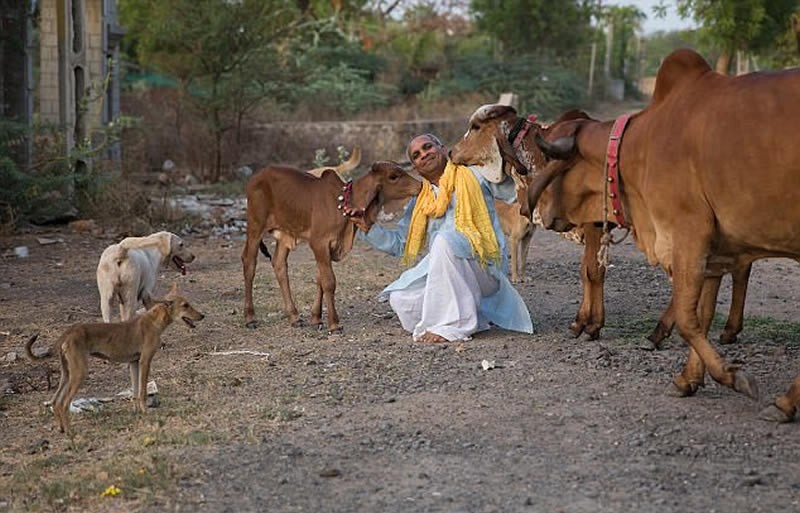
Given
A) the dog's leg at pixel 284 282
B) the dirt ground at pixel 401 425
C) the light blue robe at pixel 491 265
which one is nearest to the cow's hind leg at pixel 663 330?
the dirt ground at pixel 401 425

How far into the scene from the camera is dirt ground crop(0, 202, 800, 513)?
539cm

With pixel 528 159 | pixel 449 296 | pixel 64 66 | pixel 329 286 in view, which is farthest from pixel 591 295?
pixel 64 66

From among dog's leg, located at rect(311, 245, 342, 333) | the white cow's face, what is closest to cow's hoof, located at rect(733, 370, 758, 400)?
the white cow's face

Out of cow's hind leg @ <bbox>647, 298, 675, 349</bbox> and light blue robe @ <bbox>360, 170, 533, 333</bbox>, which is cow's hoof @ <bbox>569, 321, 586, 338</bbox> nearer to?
light blue robe @ <bbox>360, 170, 533, 333</bbox>

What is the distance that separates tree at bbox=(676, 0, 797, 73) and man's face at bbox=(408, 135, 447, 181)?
64.8 ft

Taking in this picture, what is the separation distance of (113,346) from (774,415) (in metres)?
3.44

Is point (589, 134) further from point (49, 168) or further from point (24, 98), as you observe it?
point (24, 98)

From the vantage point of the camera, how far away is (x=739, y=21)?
27.9 meters

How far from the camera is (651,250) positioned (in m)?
6.96

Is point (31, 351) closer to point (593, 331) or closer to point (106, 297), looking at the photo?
point (106, 297)

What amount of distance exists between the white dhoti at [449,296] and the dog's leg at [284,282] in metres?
1.12

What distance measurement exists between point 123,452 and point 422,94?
27144 mm

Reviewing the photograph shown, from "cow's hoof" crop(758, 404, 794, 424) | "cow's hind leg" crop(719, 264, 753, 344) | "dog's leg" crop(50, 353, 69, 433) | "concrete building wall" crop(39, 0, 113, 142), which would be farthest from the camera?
"concrete building wall" crop(39, 0, 113, 142)

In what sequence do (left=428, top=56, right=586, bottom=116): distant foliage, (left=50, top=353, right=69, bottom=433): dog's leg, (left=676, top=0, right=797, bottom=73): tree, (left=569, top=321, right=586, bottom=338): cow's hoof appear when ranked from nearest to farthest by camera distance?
(left=50, top=353, right=69, bottom=433): dog's leg, (left=569, top=321, right=586, bottom=338): cow's hoof, (left=676, top=0, right=797, bottom=73): tree, (left=428, top=56, right=586, bottom=116): distant foliage
